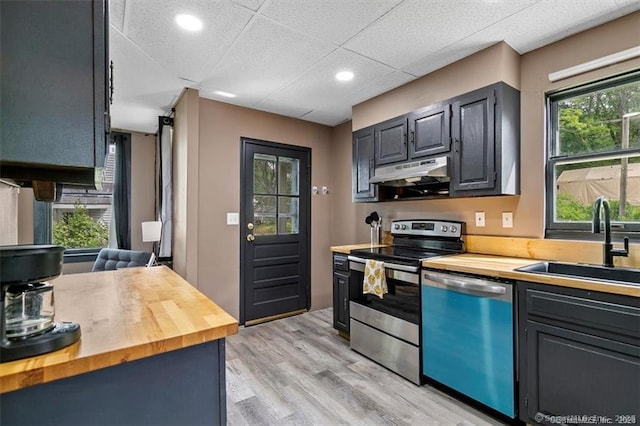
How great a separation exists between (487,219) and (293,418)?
2.06 m

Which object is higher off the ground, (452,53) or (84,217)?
→ (452,53)

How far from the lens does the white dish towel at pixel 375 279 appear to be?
2.52 metres

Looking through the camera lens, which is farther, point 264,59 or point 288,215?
point 288,215

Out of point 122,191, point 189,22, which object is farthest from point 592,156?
point 122,191

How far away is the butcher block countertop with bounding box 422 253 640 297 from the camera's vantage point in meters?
1.47

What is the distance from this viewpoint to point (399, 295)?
8.34 ft

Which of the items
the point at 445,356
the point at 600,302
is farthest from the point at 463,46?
the point at 445,356

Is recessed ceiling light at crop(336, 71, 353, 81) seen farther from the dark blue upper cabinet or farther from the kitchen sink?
the kitchen sink

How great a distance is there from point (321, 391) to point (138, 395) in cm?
161

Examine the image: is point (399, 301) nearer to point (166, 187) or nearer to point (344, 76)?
point (344, 76)

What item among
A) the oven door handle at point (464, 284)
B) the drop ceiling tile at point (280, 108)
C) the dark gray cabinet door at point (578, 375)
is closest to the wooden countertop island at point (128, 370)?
the oven door handle at point (464, 284)

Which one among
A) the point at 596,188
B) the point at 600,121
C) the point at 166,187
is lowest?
the point at 596,188

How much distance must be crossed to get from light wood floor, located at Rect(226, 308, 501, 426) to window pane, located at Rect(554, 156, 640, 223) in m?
1.51

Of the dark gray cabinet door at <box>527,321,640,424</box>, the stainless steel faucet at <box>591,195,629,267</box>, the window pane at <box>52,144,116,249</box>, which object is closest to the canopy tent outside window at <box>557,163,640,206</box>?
the stainless steel faucet at <box>591,195,629,267</box>
